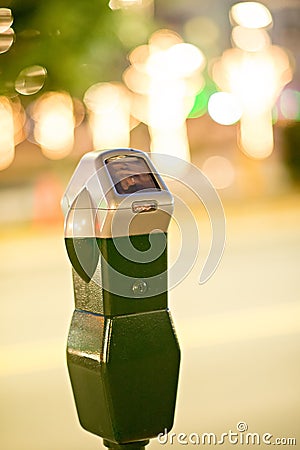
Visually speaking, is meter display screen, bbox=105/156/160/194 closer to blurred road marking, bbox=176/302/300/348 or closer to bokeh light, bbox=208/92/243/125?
blurred road marking, bbox=176/302/300/348

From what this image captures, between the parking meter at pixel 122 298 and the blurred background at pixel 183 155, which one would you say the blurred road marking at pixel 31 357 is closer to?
the blurred background at pixel 183 155

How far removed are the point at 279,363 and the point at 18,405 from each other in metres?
1.21

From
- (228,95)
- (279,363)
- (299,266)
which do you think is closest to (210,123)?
(228,95)

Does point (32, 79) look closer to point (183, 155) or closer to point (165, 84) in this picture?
point (165, 84)

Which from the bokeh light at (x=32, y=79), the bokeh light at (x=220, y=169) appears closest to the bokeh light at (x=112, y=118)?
the bokeh light at (x=220, y=169)

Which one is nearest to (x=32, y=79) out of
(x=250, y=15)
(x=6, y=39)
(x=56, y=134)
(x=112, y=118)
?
(x=6, y=39)

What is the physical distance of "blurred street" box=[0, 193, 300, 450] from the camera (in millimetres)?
3615

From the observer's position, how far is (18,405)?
3889 millimetres

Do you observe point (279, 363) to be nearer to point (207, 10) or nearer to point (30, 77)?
point (30, 77)

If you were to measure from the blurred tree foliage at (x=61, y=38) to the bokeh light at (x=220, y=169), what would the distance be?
23.5 ft

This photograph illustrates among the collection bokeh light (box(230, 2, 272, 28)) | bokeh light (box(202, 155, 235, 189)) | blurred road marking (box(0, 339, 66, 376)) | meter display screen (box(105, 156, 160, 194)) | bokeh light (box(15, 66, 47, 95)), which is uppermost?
meter display screen (box(105, 156, 160, 194))

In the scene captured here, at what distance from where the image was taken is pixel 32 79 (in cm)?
291

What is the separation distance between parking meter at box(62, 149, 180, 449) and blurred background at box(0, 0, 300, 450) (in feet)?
4.02

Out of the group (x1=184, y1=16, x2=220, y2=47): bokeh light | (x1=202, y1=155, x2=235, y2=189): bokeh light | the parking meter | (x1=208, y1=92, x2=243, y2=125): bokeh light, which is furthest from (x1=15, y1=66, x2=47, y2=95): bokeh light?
(x1=202, y1=155, x2=235, y2=189): bokeh light
